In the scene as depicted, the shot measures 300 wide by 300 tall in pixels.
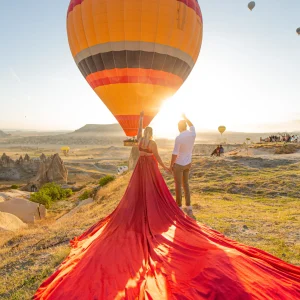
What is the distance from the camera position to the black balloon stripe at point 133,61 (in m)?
11.0

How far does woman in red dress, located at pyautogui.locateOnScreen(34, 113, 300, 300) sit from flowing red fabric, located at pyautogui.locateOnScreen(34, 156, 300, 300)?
0.4 inches

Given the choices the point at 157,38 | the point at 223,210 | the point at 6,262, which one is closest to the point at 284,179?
the point at 223,210

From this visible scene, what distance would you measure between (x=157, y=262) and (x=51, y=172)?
35.5m

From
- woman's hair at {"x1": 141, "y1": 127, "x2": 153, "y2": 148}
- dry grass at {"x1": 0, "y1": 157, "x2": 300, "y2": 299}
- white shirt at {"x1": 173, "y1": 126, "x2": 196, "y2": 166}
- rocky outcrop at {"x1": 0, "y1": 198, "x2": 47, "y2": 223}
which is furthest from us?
rocky outcrop at {"x1": 0, "y1": 198, "x2": 47, "y2": 223}

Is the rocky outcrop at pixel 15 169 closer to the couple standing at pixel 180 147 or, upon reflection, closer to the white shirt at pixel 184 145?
the couple standing at pixel 180 147

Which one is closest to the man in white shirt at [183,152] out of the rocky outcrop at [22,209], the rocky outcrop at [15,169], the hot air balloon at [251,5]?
the rocky outcrop at [22,209]

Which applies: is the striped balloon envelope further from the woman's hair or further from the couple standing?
the woman's hair

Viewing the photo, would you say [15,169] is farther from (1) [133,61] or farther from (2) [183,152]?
(2) [183,152]

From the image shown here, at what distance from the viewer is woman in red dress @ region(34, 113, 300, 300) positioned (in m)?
3.32

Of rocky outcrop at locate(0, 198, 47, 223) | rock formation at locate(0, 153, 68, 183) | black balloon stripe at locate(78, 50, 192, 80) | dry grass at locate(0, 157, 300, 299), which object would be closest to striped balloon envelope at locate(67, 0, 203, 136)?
black balloon stripe at locate(78, 50, 192, 80)

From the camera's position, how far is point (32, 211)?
766 inches

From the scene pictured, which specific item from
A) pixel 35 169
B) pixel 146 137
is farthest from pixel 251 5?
pixel 35 169

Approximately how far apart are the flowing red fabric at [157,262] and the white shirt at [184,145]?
66cm

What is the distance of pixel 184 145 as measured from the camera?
21.0 ft
